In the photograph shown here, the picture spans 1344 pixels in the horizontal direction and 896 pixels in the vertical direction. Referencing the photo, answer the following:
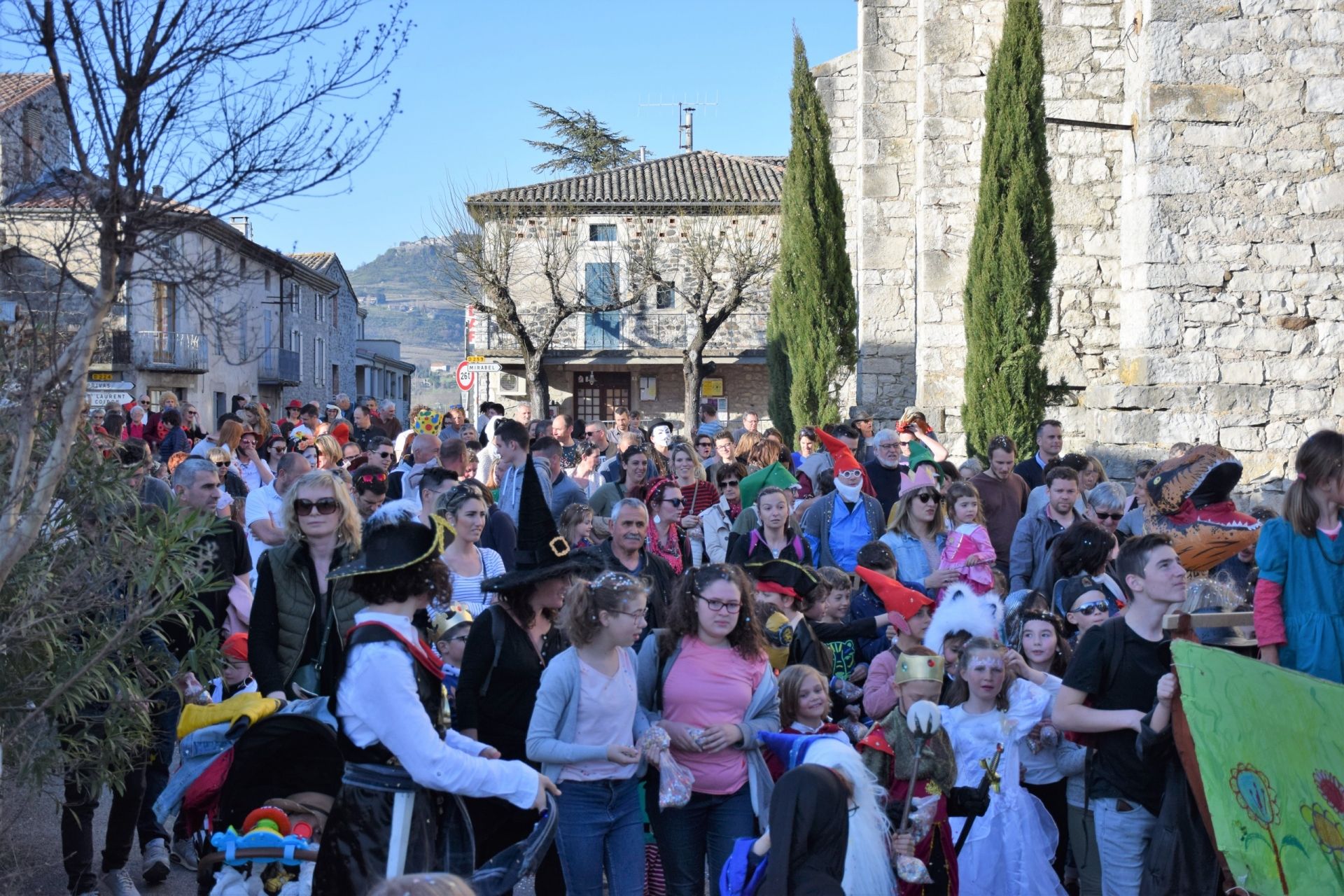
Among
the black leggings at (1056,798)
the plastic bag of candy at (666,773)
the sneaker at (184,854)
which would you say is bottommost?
the sneaker at (184,854)

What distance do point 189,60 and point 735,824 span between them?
3.26 m

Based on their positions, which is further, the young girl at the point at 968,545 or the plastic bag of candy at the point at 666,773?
the young girl at the point at 968,545

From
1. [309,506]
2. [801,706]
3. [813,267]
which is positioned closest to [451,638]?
[309,506]

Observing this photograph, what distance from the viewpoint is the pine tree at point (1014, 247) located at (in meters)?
14.1

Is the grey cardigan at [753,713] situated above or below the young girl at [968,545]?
below

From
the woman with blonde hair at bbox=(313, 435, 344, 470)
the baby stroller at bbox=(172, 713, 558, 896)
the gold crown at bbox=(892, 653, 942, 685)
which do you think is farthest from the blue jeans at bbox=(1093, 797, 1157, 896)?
the woman with blonde hair at bbox=(313, 435, 344, 470)

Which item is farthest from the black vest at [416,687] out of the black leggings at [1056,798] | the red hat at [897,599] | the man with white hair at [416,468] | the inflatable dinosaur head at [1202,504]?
the man with white hair at [416,468]

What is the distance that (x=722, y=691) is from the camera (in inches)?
197

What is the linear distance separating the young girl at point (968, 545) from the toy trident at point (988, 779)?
207 centimetres

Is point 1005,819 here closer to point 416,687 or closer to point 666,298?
point 416,687

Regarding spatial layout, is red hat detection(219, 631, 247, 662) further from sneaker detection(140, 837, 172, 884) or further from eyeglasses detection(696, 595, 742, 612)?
eyeglasses detection(696, 595, 742, 612)

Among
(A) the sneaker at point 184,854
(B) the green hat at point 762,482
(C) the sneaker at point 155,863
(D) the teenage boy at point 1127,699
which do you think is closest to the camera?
(D) the teenage boy at point 1127,699

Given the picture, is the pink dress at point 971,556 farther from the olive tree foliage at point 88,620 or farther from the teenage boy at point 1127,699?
the olive tree foliage at point 88,620

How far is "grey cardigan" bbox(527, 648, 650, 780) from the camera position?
4.65m
